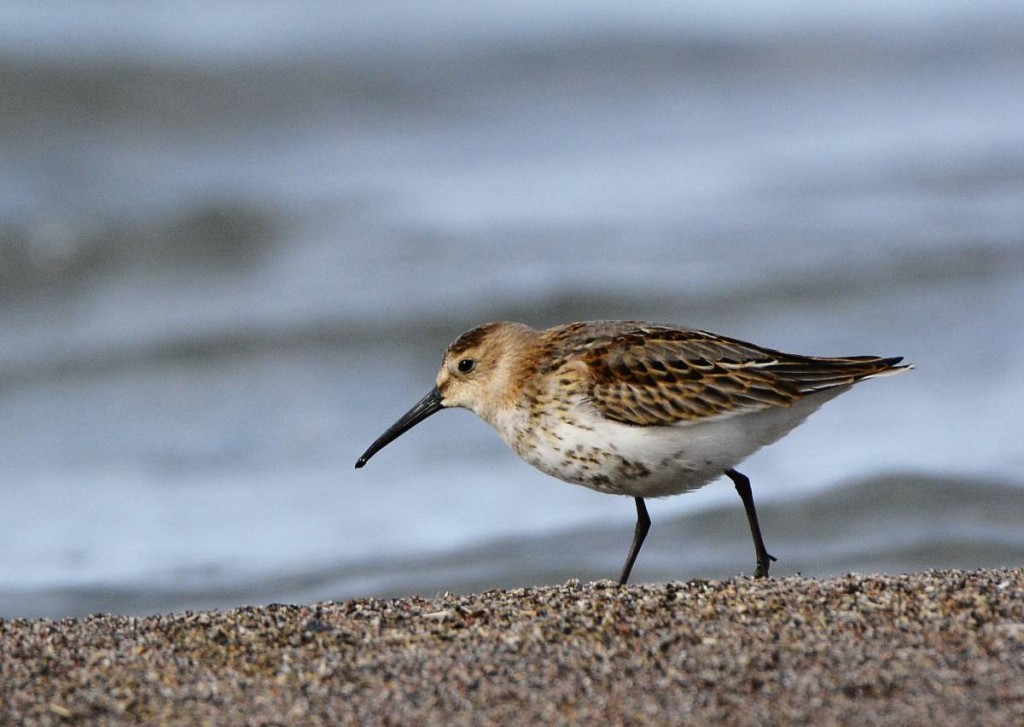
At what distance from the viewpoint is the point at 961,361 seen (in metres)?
10.2

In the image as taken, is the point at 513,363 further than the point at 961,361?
No

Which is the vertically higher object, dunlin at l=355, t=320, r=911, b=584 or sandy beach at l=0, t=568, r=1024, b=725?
dunlin at l=355, t=320, r=911, b=584

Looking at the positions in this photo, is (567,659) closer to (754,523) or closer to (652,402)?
(652,402)

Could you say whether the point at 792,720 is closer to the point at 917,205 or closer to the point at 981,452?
the point at 981,452

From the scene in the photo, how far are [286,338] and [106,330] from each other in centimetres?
156

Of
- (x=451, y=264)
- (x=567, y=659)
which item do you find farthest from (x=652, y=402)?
(x=451, y=264)

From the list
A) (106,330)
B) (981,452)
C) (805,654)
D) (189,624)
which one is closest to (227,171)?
(106,330)

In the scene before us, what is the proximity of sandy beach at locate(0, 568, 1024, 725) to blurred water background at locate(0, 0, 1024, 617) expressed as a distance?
8.05 feet

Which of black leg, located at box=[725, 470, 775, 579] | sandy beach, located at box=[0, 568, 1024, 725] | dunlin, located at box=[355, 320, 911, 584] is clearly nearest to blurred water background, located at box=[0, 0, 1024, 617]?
black leg, located at box=[725, 470, 775, 579]

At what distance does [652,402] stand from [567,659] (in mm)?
1649

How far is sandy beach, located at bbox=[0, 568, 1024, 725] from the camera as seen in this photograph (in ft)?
12.5

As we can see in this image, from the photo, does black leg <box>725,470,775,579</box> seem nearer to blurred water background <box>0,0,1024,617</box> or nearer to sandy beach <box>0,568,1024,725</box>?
sandy beach <box>0,568,1024,725</box>

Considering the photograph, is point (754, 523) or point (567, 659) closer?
point (567, 659)

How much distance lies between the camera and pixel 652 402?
5.66 m
